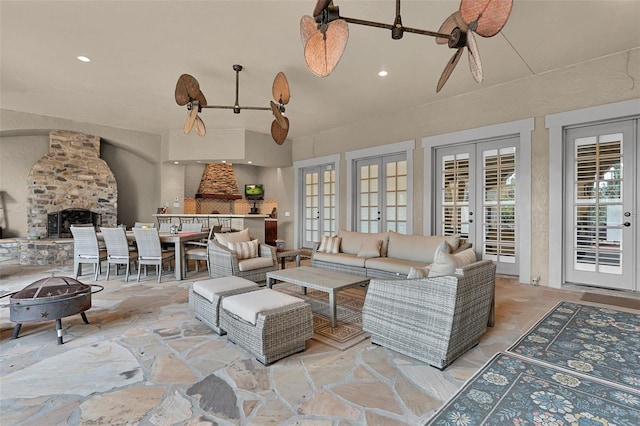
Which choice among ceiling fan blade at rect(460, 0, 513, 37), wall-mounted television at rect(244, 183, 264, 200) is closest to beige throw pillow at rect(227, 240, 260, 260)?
ceiling fan blade at rect(460, 0, 513, 37)

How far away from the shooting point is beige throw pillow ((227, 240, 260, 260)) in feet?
15.0

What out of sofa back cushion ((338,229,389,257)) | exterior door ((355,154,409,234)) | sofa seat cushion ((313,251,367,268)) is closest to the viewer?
sofa seat cushion ((313,251,367,268))

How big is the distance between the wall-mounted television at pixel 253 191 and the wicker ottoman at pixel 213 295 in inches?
308

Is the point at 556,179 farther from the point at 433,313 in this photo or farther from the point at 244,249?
the point at 244,249

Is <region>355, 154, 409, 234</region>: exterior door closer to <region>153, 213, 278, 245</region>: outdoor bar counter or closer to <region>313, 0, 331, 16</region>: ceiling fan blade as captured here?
<region>153, 213, 278, 245</region>: outdoor bar counter

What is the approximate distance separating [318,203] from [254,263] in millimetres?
3806

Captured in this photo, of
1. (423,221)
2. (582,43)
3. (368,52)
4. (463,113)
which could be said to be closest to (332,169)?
(423,221)

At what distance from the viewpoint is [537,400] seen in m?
1.86

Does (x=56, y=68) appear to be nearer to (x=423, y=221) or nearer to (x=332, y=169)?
(x=332, y=169)

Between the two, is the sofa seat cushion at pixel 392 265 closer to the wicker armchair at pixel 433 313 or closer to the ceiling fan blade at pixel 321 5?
the wicker armchair at pixel 433 313

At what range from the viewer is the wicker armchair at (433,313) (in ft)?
7.25

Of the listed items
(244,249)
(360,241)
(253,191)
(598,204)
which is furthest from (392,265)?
(253,191)

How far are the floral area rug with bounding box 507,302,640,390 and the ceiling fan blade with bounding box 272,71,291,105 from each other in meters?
3.35

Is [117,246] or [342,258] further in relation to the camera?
[117,246]
